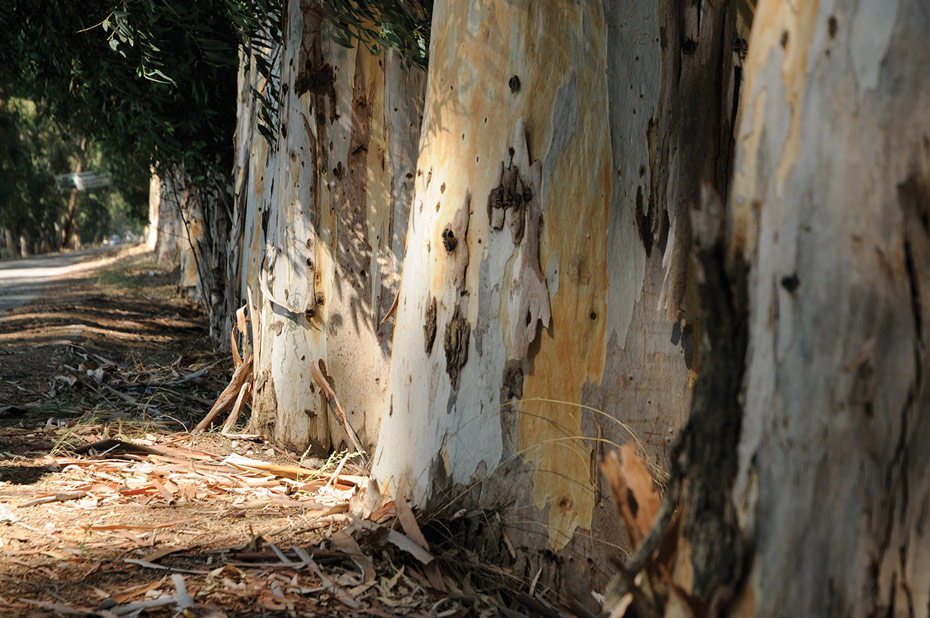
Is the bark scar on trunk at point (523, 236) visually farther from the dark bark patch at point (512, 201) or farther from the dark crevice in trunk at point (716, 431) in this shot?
the dark crevice in trunk at point (716, 431)

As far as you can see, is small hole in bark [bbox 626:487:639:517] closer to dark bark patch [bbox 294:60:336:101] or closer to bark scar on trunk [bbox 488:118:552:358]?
bark scar on trunk [bbox 488:118:552:358]

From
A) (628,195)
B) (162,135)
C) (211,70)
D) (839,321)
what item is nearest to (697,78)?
(628,195)

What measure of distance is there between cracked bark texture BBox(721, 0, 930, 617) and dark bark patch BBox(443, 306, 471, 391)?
1.30 meters

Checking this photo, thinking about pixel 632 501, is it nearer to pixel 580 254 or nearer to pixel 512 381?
pixel 512 381

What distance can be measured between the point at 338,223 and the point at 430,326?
1667 mm

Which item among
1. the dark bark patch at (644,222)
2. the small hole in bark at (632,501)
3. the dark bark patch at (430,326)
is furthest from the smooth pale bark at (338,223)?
the small hole in bark at (632,501)

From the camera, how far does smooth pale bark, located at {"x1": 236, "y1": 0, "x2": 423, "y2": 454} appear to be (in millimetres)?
4223

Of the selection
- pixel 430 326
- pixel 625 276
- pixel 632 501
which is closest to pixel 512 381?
pixel 430 326

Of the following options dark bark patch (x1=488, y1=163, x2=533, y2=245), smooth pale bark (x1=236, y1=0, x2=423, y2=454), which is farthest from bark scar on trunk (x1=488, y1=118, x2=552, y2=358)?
smooth pale bark (x1=236, y1=0, x2=423, y2=454)

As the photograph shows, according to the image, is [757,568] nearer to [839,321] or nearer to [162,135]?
[839,321]

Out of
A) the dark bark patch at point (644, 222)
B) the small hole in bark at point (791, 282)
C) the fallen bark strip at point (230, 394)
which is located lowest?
the fallen bark strip at point (230, 394)

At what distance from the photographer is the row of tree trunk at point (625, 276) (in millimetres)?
1444

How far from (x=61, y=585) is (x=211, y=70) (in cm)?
560

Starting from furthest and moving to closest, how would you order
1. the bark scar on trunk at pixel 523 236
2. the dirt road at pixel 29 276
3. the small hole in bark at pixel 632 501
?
the dirt road at pixel 29 276 < the bark scar on trunk at pixel 523 236 < the small hole in bark at pixel 632 501
